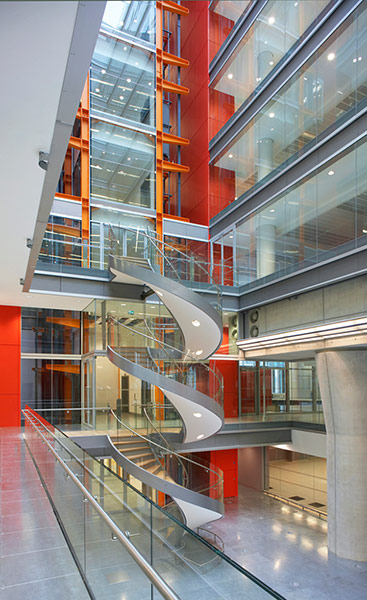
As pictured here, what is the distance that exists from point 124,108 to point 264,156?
7914mm

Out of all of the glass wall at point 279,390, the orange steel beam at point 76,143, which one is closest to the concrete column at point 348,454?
the glass wall at point 279,390

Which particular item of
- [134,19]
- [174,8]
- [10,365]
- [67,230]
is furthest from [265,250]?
[174,8]

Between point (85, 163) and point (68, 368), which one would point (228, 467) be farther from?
point (85, 163)

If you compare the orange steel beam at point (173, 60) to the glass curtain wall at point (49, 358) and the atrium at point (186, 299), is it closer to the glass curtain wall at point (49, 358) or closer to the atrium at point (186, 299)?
the atrium at point (186, 299)

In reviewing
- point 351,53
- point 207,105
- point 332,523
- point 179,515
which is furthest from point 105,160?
point 332,523

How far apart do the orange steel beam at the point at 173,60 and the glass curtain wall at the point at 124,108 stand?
81cm

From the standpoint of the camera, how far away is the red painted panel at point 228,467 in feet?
63.1

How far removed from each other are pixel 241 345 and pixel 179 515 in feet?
18.9

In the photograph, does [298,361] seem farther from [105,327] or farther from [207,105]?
[207,105]

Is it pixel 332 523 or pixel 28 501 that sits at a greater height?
pixel 28 501

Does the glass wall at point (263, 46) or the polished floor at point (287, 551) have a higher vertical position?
the glass wall at point (263, 46)

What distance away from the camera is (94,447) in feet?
42.9

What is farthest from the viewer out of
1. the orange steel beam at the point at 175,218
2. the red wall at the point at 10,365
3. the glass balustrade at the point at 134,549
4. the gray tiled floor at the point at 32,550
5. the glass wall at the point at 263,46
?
the orange steel beam at the point at 175,218

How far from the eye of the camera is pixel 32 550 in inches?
172
